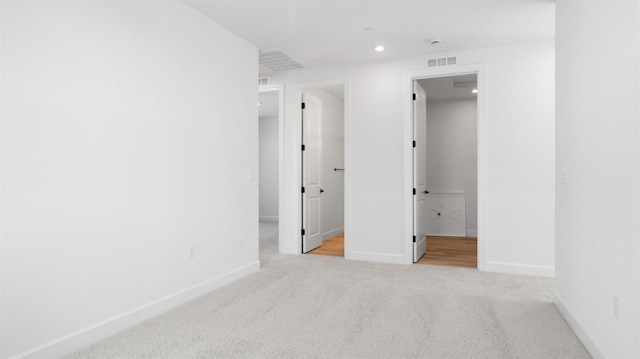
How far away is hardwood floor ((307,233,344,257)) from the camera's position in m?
5.46

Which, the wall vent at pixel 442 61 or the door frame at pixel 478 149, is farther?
the wall vent at pixel 442 61

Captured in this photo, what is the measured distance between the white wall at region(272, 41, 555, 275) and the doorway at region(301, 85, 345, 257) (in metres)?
0.65

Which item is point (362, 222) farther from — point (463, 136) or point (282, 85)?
point (463, 136)

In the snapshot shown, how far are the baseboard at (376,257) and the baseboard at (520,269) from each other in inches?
38.4

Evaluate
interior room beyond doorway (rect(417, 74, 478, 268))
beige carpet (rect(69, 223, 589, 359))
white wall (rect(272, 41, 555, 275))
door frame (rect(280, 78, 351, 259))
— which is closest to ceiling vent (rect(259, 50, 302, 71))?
door frame (rect(280, 78, 351, 259))

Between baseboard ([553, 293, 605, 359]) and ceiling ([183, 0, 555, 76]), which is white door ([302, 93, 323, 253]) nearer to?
ceiling ([183, 0, 555, 76])

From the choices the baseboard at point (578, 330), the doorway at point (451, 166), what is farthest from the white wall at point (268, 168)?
the baseboard at point (578, 330)

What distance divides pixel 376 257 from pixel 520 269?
62.8 inches

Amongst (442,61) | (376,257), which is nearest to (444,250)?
(376,257)

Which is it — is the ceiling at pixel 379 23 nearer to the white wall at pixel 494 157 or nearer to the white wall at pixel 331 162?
the white wall at pixel 494 157

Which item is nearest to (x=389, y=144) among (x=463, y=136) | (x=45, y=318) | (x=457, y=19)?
(x=457, y=19)

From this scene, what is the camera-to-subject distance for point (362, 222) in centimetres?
500

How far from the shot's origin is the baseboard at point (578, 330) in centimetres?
220

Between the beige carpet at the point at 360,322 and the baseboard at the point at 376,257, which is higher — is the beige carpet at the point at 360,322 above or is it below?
below
